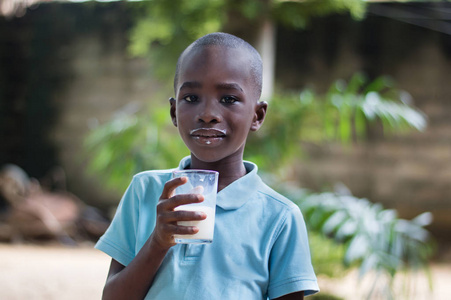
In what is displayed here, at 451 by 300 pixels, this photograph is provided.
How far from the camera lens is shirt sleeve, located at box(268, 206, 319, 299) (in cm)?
116

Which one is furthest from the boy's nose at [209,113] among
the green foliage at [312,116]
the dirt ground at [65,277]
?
the dirt ground at [65,277]

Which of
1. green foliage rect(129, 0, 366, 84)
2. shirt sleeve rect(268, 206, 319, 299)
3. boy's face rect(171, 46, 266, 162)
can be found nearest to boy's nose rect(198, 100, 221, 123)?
boy's face rect(171, 46, 266, 162)

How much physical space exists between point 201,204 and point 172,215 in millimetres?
68

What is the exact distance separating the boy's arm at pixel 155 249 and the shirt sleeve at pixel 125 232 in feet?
0.15

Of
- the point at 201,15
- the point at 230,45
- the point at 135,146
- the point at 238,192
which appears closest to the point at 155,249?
the point at 238,192

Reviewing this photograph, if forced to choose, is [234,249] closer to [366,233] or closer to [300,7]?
[366,233]

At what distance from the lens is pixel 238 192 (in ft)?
4.09

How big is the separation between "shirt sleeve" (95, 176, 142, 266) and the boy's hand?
0.60 feet

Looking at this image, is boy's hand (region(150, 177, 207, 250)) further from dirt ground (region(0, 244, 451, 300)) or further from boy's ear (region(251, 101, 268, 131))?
dirt ground (region(0, 244, 451, 300))

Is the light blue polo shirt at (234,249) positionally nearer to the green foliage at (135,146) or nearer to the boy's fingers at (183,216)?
the boy's fingers at (183,216)

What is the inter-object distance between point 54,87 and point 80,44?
641mm

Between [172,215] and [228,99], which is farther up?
[228,99]

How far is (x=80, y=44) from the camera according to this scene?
7137 mm

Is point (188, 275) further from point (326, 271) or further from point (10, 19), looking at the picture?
point (10, 19)
